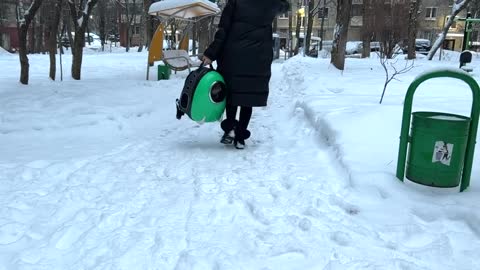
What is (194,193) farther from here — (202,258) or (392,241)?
(392,241)

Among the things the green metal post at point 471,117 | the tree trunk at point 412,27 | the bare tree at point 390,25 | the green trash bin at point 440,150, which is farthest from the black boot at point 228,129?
the tree trunk at point 412,27

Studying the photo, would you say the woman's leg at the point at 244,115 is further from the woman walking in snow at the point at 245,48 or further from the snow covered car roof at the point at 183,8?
the snow covered car roof at the point at 183,8

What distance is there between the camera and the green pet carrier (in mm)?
4781

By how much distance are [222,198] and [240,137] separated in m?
1.64

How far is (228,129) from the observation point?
523 centimetres

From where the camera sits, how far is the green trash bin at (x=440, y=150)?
335 cm

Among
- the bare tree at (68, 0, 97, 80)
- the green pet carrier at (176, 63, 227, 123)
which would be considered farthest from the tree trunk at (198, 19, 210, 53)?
the green pet carrier at (176, 63, 227, 123)

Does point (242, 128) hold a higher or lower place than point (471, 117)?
lower

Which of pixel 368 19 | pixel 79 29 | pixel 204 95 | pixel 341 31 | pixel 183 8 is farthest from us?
pixel 368 19

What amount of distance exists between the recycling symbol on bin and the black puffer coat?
6.60 ft

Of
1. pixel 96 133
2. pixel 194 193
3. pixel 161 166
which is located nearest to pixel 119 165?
pixel 161 166

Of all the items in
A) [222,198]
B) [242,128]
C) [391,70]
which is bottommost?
[222,198]

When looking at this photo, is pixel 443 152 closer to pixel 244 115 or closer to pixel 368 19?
pixel 244 115

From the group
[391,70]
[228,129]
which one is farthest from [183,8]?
[228,129]
